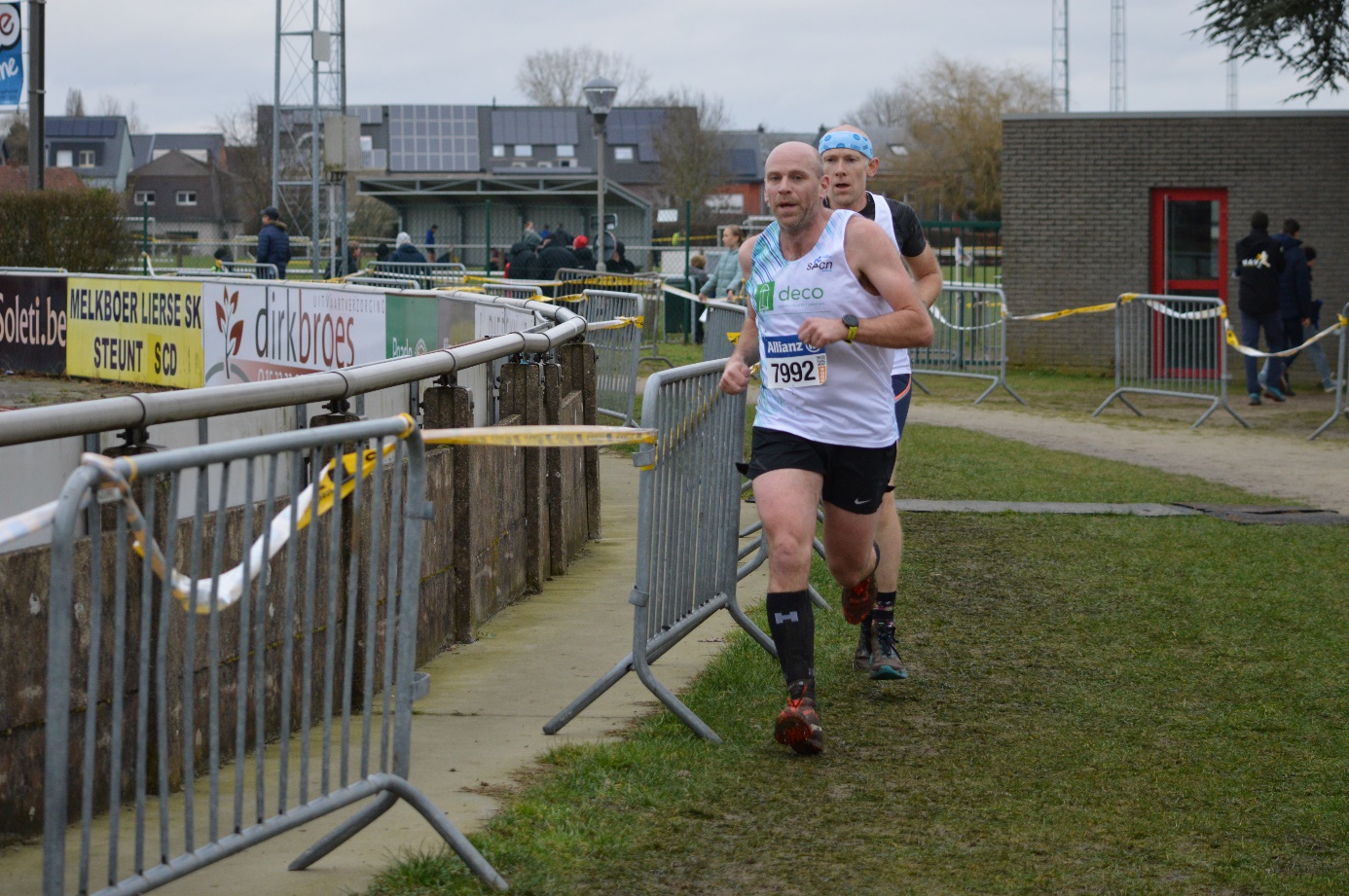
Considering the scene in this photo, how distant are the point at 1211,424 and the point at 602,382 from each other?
7.20 m

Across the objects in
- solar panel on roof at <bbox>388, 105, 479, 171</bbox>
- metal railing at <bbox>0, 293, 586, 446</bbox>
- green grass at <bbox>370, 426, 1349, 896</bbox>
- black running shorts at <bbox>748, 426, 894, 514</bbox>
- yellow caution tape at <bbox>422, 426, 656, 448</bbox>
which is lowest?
green grass at <bbox>370, 426, 1349, 896</bbox>

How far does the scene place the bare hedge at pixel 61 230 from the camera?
25.1 m

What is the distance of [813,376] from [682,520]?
693 mm

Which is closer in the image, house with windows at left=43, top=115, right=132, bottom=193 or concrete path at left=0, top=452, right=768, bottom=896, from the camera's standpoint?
concrete path at left=0, top=452, right=768, bottom=896

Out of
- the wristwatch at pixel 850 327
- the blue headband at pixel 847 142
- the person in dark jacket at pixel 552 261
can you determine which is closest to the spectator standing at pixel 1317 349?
the person in dark jacket at pixel 552 261

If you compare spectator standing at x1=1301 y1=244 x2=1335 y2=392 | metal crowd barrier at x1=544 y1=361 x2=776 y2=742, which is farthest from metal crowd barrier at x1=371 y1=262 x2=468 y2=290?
metal crowd barrier at x1=544 y1=361 x2=776 y2=742

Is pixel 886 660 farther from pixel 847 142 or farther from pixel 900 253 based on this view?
pixel 847 142

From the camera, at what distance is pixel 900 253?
19.2 feet

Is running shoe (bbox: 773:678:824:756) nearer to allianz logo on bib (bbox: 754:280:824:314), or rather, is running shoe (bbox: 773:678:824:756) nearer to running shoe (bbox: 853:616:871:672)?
running shoe (bbox: 853:616:871:672)

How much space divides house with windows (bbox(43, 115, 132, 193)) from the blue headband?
10362cm

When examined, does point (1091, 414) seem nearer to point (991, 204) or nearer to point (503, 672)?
point (503, 672)

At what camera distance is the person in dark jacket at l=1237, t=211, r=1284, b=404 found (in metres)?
19.0

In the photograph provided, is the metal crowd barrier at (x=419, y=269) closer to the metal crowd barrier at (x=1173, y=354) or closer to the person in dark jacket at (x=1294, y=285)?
the metal crowd barrier at (x=1173, y=354)

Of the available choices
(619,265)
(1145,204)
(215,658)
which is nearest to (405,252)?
(619,265)
